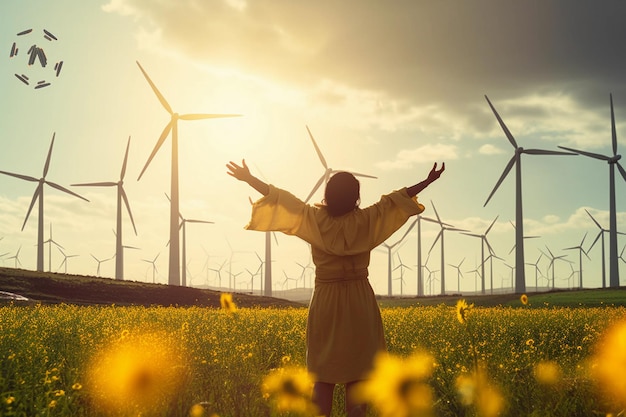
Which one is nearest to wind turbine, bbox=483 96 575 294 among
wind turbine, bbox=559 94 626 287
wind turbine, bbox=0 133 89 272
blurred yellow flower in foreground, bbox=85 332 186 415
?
wind turbine, bbox=559 94 626 287

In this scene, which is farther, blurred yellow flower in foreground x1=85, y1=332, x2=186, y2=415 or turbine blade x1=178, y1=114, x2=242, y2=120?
Result: turbine blade x1=178, y1=114, x2=242, y2=120

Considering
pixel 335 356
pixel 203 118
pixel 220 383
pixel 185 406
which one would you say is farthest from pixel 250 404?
pixel 203 118

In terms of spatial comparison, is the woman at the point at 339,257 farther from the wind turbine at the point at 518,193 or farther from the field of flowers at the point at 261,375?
the wind turbine at the point at 518,193

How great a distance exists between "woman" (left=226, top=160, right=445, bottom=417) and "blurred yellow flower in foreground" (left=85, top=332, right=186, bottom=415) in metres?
1.51

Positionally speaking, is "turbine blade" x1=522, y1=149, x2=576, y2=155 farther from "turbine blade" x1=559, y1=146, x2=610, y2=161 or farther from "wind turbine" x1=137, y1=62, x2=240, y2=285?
"wind turbine" x1=137, y1=62, x2=240, y2=285

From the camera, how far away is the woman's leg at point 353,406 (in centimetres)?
556

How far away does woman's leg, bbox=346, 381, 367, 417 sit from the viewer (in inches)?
219

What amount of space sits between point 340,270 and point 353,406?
1259 millimetres

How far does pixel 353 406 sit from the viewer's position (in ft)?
19.2

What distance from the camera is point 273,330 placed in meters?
14.5

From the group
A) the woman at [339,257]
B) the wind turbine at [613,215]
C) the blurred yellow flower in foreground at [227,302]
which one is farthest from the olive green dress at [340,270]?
the wind turbine at [613,215]

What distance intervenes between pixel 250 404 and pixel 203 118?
53437 mm

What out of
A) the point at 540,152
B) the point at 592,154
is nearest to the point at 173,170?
the point at 540,152

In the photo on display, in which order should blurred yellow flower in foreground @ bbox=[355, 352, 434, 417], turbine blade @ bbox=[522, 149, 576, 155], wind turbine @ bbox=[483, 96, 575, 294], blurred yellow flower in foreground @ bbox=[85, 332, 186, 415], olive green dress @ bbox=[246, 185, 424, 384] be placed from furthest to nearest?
turbine blade @ bbox=[522, 149, 576, 155] → wind turbine @ bbox=[483, 96, 575, 294] → olive green dress @ bbox=[246, 185, 424, 384] → blurred yellow flower in foreground @ bbox=[85, 332, 186, 415] → blurred yellow flower in foreground @ bbox=[355, 352, 434, 417]
